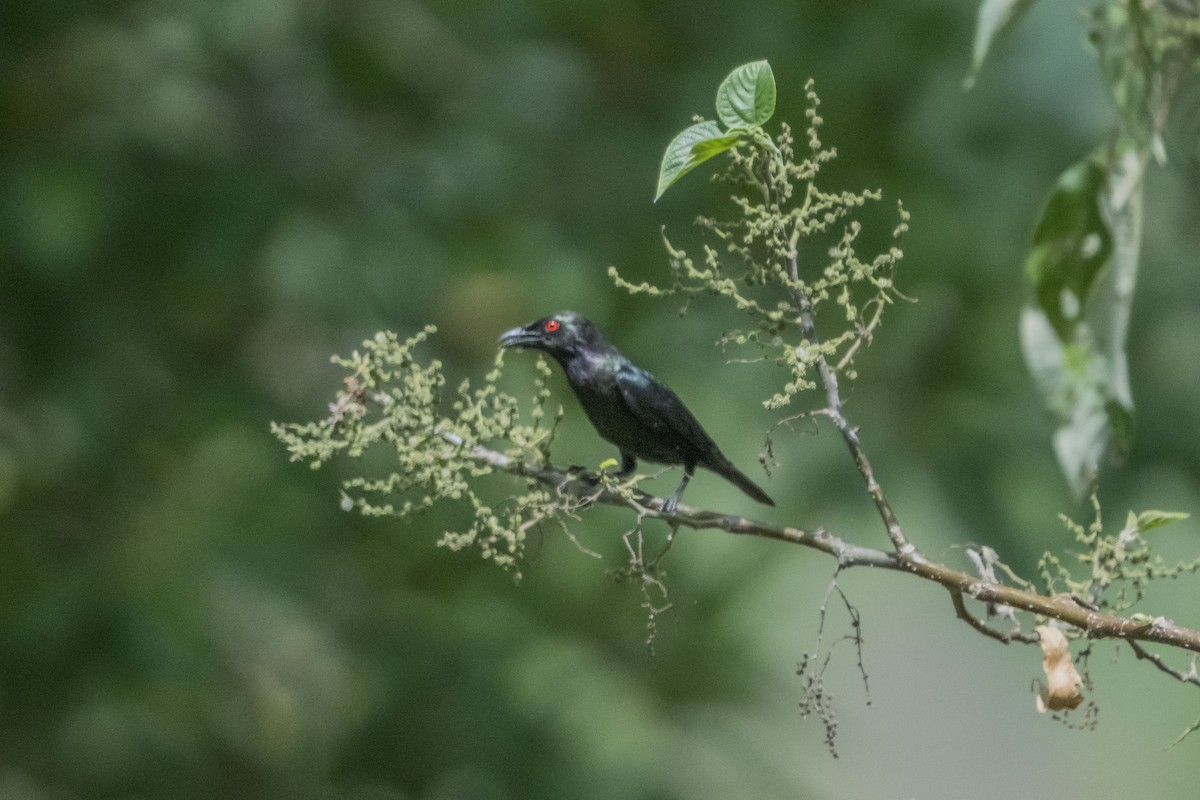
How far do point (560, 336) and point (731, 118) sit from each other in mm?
599

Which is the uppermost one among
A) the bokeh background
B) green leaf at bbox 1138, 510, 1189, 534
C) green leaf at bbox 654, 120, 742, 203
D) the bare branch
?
the bokeh background

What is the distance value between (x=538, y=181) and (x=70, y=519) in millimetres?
1679

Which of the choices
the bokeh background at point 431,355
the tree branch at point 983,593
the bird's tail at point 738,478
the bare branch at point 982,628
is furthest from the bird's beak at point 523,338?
the bokeh background at point 431,355

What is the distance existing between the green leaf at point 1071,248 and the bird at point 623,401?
0.29m

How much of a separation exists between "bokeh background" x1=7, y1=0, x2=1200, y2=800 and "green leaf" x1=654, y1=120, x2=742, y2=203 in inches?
94.9

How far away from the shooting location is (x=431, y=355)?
397 centimetres

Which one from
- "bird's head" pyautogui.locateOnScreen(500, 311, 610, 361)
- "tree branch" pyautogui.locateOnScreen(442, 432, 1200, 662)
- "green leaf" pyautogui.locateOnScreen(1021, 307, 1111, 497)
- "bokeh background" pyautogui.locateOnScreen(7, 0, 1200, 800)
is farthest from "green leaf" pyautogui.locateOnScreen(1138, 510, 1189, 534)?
"bokeh background" pyautogui.locateOnScreen(7, 0, 1200, 800)

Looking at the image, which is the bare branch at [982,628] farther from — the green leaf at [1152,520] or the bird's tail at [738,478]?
the bird's tail at [738,478]

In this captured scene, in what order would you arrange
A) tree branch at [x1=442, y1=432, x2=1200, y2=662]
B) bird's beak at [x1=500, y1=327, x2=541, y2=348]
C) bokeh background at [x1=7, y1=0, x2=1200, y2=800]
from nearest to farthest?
tree branch at [x1=442, y1=432, x2=1200, y2=662], bird's beak at [x1=500, y1=327, x2=541, y2=348], bokeh background at [x1=7, y1=0, x2=1200, y2=800]

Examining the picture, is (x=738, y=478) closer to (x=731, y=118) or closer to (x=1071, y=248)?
(x=1071, y=248)

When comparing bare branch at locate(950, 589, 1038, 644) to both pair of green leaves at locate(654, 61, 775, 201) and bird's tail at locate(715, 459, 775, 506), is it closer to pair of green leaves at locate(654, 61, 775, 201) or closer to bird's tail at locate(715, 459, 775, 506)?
pair of green leaves at locate(654, 61, 775, 201)

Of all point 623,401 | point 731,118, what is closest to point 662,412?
point 623,401

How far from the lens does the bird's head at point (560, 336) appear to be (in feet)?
4.18

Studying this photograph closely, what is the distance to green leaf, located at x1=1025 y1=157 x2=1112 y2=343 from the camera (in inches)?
40.5
